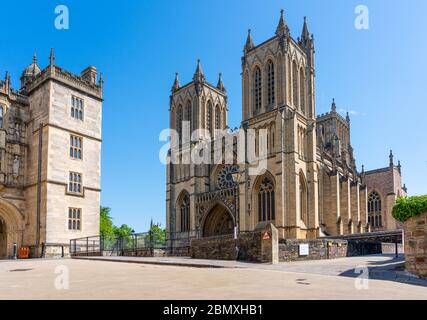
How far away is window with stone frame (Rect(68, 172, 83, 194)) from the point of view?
30234 mm

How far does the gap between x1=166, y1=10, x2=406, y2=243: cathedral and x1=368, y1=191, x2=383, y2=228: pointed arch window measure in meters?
0.17

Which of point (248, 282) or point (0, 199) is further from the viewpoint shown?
point (0, 199)

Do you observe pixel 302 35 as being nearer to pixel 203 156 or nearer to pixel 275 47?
pixel 275 47

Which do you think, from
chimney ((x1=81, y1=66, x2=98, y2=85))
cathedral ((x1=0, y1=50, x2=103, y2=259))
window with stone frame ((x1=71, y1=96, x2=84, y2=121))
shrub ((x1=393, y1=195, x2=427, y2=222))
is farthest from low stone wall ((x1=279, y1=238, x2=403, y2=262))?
chimney ((x1=81, y1=66, x2=98, y2=85))

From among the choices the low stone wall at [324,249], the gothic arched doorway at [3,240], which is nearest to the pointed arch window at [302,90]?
the low stone wall at [324,249]

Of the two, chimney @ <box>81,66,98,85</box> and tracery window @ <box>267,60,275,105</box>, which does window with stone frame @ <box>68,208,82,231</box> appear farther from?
tracery window @ <box>267,60,275,105</box>

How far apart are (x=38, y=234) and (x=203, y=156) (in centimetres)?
2253

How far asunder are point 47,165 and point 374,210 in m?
43.3

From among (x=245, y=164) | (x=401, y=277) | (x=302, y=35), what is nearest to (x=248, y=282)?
(x=401, y=277)

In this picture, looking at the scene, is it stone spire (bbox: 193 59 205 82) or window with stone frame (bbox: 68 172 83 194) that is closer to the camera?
window with stone frame (bbox: 68 172 83 194)

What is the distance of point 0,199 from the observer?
2833 centimetres

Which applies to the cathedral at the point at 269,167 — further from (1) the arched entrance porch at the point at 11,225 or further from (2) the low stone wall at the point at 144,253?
(1) the arched entrance porch at the point at 11,225

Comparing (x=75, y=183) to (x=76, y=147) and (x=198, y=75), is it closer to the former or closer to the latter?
(x=76, y=147)

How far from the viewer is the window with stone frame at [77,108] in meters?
31.2
